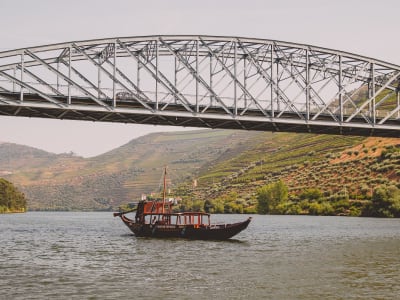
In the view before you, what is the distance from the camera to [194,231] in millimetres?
66812

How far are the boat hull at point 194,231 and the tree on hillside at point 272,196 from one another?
93.3m

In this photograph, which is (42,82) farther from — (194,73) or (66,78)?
(194,73)

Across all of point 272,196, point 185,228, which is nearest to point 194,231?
point 185,228

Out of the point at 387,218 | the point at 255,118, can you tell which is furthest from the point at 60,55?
the point at 387,218

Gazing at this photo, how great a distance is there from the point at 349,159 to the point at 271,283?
143 meters

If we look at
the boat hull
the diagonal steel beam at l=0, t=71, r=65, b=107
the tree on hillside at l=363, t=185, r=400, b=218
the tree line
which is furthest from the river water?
the tree line

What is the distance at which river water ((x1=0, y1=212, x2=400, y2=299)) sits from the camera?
32.0 meters

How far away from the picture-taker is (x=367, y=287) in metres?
33.5

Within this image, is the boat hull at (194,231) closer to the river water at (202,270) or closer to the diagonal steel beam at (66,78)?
the river water at (202,270)

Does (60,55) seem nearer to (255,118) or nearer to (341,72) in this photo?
(255,118)

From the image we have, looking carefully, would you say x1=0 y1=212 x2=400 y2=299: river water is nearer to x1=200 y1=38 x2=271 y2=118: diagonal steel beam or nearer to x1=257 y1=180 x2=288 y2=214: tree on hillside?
x1=200 y1=38 x2=271 y2=118: diagonal steel beam

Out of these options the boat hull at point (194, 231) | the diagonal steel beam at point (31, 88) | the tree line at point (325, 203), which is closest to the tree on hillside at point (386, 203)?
the tree line at point (325, 203)

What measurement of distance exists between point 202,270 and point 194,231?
86.4 feet

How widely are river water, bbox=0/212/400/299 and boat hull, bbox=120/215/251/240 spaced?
2.07 meters
